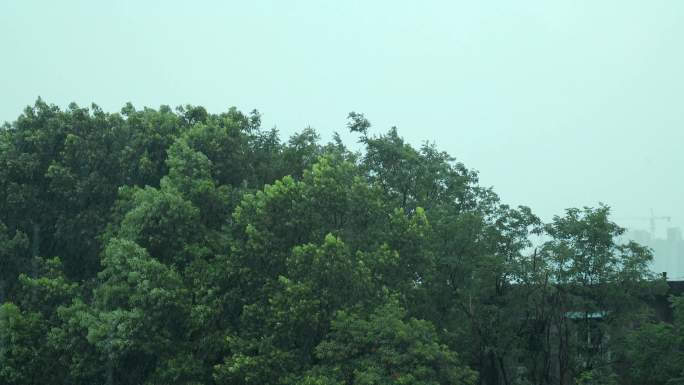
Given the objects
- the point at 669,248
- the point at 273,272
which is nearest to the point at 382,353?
the point at 273,272

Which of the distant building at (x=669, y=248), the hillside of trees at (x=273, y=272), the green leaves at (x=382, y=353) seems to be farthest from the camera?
the distant building at (x=669, y=248)

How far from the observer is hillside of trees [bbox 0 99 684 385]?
19953 millimetres

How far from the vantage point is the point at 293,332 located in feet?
66.4

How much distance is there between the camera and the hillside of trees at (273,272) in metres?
20.0

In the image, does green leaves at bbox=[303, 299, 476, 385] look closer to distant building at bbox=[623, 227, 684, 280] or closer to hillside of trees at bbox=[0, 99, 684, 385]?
hillside of trees at bbox=[0, 99, 684, 385]

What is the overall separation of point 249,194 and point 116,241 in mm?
3782

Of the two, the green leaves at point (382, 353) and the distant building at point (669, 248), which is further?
the distant building at point (669, 248)

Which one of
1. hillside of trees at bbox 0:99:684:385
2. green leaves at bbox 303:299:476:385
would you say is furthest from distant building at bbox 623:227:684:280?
green leaves at bbox 303:299:476:385

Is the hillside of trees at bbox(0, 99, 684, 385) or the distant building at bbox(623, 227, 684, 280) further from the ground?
the distant building at bbox(623, 227, 684, 280)

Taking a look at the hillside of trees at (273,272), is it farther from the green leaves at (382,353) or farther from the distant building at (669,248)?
the distant building at (669,248)

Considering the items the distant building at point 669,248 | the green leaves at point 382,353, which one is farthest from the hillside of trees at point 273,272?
the distant building at point 669,248

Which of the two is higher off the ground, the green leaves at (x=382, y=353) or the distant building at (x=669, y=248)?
the distant building at (x=669, y=248)

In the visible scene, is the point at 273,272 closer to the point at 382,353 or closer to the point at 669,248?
the point at 382,353

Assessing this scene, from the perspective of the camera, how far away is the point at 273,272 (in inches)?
848
